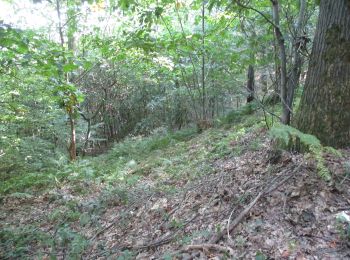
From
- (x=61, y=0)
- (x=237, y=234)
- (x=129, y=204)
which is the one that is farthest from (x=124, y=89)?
(x=237, y=234)

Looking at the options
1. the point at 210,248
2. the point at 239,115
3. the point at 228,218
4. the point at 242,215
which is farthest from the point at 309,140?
the point at 239,115

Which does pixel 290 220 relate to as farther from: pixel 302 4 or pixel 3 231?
pixel 3 231

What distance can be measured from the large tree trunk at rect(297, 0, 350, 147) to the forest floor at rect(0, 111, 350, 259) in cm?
29

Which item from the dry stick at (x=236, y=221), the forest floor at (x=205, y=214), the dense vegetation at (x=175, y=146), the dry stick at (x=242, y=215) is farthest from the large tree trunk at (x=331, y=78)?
the dry stick at (x=236, y=221)

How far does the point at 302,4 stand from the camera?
13.4 feet

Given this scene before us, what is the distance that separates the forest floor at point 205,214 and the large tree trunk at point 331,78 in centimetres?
29

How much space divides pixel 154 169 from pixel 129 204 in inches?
83.0

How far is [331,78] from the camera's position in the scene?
3.37 m

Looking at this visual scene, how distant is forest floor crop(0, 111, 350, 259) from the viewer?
2664 millimetres

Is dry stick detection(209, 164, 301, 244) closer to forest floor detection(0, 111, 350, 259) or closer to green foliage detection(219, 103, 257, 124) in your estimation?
forest floor detection(0, 111, 350, 259)

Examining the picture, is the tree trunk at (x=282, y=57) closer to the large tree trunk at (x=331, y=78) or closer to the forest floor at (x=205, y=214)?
the large tree trunk at (x=331, y=78)

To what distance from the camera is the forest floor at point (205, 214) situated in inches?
105

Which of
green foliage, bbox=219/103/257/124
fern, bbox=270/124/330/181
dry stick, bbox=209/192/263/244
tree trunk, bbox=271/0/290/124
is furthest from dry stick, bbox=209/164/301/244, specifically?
green foliage, bbox=219/103/257/124

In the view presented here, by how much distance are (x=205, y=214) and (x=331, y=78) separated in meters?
2.08
